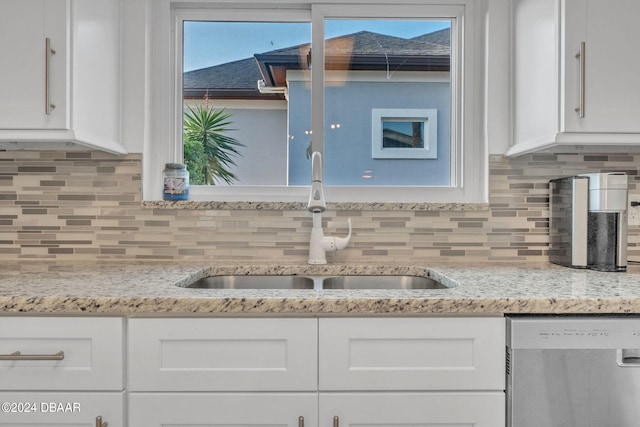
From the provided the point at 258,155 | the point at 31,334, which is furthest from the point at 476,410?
the point at 258,155

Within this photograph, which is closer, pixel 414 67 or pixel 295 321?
pixel 295 321

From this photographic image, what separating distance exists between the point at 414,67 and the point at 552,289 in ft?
3.72

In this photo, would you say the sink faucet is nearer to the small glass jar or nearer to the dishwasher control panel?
the small glass jar

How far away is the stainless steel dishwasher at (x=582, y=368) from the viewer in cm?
112

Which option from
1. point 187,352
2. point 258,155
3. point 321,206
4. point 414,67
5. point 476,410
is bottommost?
point 476,410

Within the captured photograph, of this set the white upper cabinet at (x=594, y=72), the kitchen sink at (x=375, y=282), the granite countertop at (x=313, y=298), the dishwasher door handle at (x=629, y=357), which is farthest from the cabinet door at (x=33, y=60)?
the dishwasher door handle at (x=629, y=357)

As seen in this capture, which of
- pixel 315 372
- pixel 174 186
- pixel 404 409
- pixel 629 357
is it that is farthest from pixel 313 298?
pixel 174 186

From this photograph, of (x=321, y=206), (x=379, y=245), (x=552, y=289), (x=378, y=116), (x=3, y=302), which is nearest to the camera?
(x=3, y=302)

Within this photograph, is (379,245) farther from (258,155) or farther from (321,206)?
(258,155)

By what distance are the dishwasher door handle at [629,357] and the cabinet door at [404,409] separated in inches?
11.6

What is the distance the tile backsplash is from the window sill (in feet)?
0.07

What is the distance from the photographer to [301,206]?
1.83 m

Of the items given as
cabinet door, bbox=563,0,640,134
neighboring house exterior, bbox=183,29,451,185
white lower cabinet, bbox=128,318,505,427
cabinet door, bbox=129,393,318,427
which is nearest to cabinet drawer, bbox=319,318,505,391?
white lower cabinet, bbox=128,318,505,427

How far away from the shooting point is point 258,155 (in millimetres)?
1976
